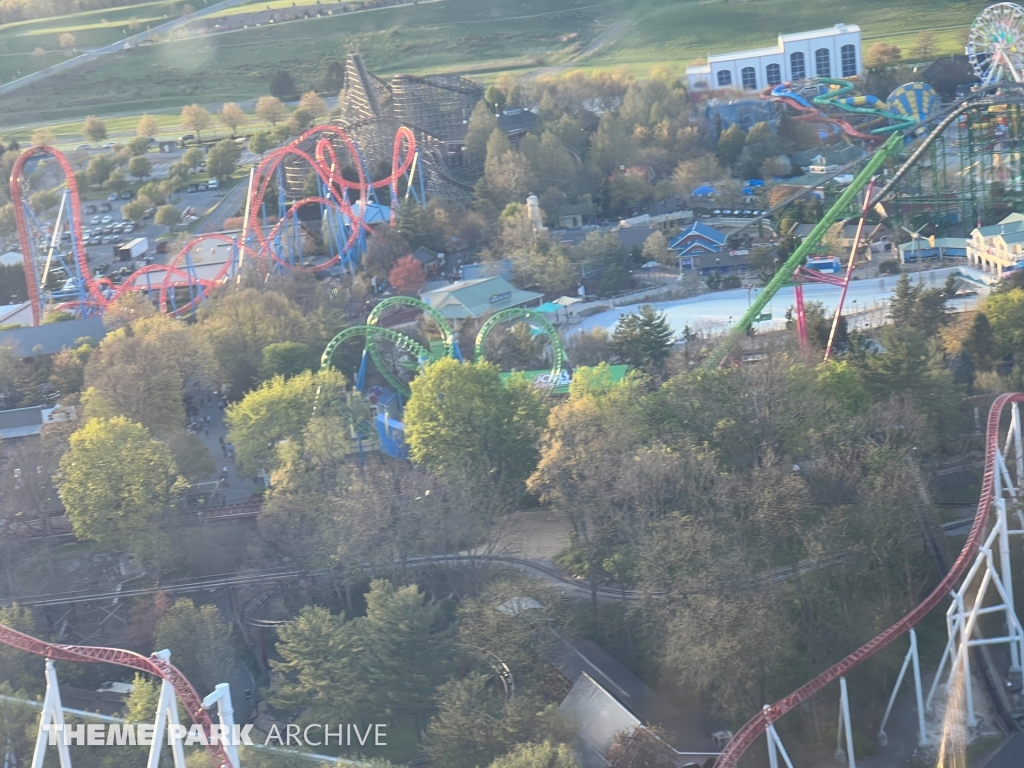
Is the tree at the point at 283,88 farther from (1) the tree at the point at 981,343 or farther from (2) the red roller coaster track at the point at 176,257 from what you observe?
(1) the tree at the point at 981,343

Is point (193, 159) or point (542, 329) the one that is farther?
point (193, 159)

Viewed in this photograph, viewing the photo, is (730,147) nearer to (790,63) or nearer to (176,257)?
(790,63)

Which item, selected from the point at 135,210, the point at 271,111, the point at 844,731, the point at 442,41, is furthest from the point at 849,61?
the point at 844,731

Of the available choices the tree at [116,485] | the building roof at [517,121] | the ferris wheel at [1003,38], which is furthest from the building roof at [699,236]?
the tree at [116,485]

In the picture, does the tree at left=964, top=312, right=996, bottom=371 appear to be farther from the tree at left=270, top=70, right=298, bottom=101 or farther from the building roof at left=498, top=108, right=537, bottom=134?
the tree at left=270, top=70, right=298, bottom=101

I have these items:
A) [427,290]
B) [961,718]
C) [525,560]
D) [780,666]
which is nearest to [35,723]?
[525,560]

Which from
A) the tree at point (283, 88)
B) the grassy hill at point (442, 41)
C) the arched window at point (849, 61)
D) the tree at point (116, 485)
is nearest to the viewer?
the tree at point (116, 485)

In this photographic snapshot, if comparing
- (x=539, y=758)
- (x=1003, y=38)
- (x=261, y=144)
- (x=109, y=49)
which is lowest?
(x=539, y=758)
